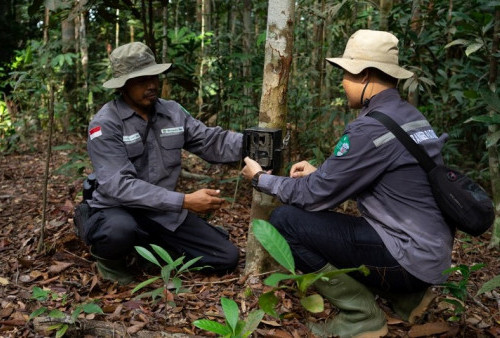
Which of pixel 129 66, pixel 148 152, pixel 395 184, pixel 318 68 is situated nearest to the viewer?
pixel 395 184

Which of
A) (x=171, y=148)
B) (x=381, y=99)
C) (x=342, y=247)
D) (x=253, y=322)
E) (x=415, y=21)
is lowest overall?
(x=253, y=322)

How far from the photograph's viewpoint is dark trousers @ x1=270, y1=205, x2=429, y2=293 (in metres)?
2.55

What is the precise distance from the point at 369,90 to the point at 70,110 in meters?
5.99

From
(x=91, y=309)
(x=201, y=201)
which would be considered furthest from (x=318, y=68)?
(x=91, y=309)

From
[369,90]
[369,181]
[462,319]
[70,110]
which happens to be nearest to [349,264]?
[369,181]

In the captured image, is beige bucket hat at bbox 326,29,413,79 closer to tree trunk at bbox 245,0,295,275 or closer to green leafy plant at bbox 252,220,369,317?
tree trunk at bbox 245,0,295,275

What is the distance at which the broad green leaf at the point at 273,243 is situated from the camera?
1892 millimetres

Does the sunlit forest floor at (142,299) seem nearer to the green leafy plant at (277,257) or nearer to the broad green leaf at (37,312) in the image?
→ the broad green leaf at (37,312)

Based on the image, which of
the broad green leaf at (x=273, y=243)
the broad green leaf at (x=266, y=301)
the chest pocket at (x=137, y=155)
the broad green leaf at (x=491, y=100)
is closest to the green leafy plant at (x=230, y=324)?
the broad green leaf at (x=266, y=301)

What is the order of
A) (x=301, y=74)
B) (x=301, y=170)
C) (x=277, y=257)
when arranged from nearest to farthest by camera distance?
(x=277, y=257)
(x=301, y=170)
(x=301, y=74)

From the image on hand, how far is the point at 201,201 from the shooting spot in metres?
3.00

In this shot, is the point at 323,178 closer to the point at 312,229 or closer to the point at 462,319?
the point at 312,229

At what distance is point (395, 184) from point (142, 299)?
1635 mm

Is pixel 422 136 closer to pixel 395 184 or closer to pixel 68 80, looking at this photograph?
pixel 395 184
